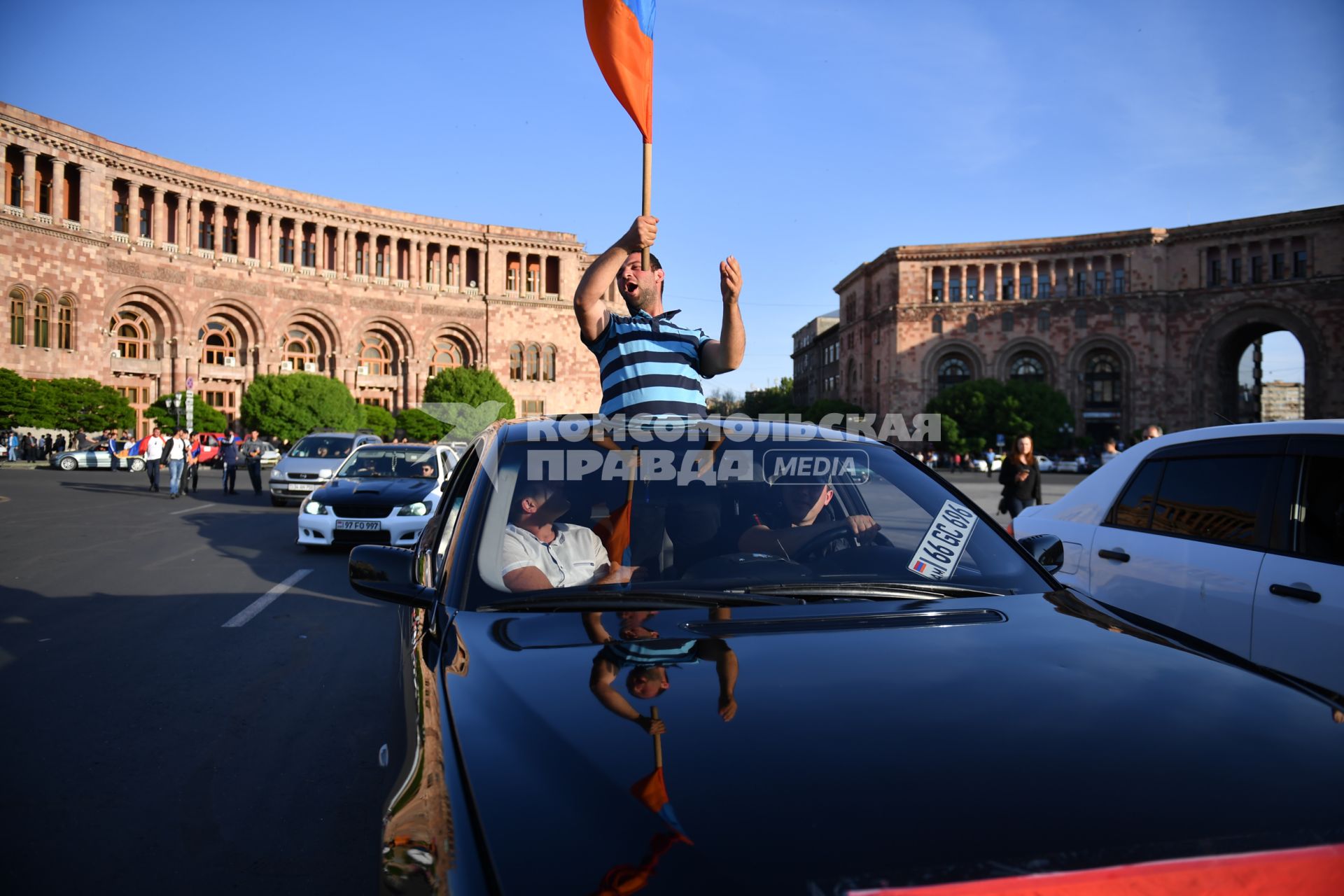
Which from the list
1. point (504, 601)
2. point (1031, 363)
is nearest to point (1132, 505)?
point (504, 601)

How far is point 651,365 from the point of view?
4082mm

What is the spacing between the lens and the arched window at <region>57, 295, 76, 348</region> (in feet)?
153

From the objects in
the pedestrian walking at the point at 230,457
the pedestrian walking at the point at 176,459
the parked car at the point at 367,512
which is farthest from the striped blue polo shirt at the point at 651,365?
the pedestrian walking at the point at 230,457

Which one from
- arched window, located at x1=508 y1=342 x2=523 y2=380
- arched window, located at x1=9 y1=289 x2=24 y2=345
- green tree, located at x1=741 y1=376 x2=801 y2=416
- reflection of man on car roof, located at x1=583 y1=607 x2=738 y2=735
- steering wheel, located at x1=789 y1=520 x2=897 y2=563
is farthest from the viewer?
green tree, located at x1=741 y1=376 x2=801 y2=416

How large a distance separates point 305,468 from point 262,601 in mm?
10454

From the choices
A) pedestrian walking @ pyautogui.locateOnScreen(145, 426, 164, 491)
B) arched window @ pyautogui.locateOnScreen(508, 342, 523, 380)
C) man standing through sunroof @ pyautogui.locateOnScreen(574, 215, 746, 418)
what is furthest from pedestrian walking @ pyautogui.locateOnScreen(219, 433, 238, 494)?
arched window @ pyautogui.locateOnScreen(508, 342, 523, 380)

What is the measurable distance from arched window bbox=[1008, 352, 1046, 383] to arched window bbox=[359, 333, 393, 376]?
175ft

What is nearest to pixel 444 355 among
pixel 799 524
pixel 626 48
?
pixel 626 48

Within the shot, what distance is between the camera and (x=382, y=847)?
4.32 ft

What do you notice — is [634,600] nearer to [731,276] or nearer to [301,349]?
[731,276]

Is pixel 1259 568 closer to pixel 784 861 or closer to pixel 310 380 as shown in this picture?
pixel 784 861

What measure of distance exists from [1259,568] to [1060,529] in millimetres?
1336

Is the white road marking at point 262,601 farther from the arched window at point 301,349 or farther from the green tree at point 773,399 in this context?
the green tree at point 773,399

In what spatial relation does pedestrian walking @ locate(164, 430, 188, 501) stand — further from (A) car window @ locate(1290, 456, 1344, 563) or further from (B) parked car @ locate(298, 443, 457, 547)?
(A) car window @ locate(1290, 456, 1344, 563)
